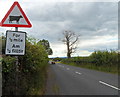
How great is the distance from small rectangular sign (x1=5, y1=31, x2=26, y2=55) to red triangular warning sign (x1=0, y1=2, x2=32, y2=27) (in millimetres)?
308

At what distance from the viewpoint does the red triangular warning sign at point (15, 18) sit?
4703 millimetres

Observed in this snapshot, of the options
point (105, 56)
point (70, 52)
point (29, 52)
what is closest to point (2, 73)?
point (29, 52)

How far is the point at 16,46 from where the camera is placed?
183 inches

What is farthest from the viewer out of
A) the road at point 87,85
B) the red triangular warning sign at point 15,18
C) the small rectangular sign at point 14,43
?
the road at point 87,85

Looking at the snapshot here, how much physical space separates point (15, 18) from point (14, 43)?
81 cm

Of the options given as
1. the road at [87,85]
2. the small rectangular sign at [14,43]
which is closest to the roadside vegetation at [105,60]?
the road at [87,85]

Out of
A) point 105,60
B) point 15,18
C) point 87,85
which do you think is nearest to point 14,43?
point 15,18

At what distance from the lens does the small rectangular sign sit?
14.8ft

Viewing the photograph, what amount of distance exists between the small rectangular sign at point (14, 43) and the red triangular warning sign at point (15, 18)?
0.31m

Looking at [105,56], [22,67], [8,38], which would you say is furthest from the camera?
[105,56]

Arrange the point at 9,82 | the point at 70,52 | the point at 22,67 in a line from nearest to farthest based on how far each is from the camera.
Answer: the point at 9,82 < the point at 22,67 < the point at 70,52

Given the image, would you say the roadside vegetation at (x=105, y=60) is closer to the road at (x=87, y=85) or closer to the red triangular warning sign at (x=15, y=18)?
the road at (x=87, y=85)

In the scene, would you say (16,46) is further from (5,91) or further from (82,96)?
(82,96)

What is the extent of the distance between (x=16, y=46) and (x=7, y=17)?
3.05ft
